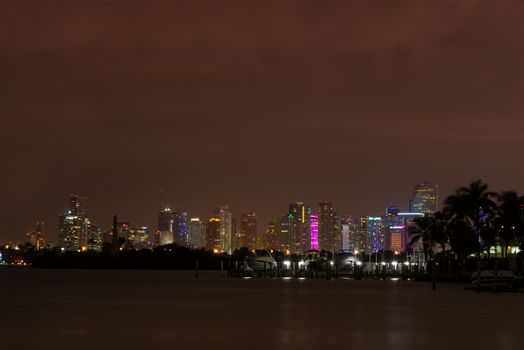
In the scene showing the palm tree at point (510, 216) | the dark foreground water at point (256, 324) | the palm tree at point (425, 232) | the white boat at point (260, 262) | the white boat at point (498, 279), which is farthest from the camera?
the palm tree at point (425, 232)

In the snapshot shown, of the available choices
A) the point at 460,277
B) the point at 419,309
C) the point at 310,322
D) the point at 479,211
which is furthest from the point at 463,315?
the point at 479,211

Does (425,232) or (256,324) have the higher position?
(425,232)

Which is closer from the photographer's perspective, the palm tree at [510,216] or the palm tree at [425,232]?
Answer: the palm tree at [510,216]

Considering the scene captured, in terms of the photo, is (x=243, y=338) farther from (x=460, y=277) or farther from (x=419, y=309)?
(x=460, y=277)

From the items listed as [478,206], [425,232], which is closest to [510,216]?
[478,206]

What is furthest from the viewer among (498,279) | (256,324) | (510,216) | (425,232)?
(425,232)

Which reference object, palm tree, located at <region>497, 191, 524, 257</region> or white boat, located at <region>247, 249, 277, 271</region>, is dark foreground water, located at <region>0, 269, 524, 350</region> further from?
white boat, located at <region>247, 249, 277, 271</region>

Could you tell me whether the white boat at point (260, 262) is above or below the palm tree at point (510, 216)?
below

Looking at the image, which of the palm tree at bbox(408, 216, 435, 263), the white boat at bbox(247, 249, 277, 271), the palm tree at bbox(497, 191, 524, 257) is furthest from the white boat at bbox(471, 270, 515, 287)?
the palm tree at bbox(408, 216, 435, 263)

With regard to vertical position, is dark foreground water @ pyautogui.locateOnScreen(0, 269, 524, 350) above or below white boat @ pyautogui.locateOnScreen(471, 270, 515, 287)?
below

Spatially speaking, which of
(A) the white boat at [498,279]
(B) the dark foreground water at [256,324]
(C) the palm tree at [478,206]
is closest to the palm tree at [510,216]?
(C) the palm tree at [478,206]

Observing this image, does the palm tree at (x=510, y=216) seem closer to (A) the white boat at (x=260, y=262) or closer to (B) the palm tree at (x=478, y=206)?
(B) the palm tree at (x=478, y=206)

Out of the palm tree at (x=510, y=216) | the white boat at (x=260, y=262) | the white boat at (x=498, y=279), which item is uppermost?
the palm tree at (x=510, y=216)

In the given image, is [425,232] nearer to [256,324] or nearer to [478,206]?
[478,206]
